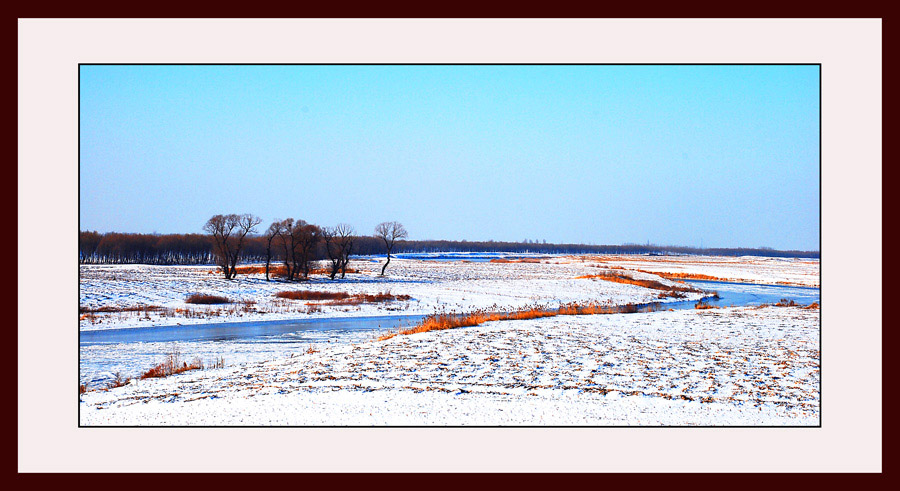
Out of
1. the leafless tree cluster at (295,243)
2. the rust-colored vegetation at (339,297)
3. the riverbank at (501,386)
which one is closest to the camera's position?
the riverbank at (501,386)

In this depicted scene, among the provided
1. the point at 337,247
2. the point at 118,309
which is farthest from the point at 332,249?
the point at 118,309

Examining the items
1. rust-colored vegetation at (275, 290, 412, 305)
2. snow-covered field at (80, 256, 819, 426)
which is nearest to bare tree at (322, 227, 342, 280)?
rust-colored vegetation at (275, 290, 412, 305)

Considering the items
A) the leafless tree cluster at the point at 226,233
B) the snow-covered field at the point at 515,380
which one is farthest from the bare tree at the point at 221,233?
the snow-covered field at the point at 515,380

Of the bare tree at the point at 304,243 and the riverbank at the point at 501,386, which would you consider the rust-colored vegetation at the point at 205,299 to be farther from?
the riverbank at the point at 501,386

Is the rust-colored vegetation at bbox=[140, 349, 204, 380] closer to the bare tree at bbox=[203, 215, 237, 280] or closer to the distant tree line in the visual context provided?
the distant tree line

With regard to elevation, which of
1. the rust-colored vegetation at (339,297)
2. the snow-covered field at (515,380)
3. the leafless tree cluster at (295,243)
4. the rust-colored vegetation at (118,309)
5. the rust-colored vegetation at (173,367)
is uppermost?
the leafless tree cluster at (295,243)

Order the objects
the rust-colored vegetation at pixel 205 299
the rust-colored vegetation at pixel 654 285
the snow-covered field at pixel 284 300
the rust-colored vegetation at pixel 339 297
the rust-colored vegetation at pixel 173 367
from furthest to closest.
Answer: the rust-colored vegetation at pixel 654 285 → the rust-colored vegetation at pixel 339 297 → the rust-colored vegetation at pixel 205 299 → the snow-covered field at pixel 284 300 → the rust-colored vegetation at pixel 173 367

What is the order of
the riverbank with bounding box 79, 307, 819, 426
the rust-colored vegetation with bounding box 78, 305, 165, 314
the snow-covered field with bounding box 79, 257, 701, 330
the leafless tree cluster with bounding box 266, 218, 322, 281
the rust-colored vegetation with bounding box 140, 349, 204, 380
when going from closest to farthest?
the riverbank with bounding box 79, 307, 819, 426, the rust-colored vegetation with bounding box 140, 349, 204, 380, the snow-covered field with bounding box 79, 257, 701, 330, the rust-colored vegetation with bounding box 78, 305, 165, 314, the leafless tree cluster with bounding box 266, 218, 322, 281

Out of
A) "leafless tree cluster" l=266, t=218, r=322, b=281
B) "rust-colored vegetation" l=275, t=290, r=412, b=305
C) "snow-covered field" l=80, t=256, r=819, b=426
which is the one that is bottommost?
"rust-colored vegetation" l=275, t=290, r=412, b=305

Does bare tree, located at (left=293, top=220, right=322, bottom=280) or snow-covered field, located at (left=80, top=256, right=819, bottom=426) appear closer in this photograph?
snow-covered field, located at (left=80, top=256, right=819, bottom=426)
